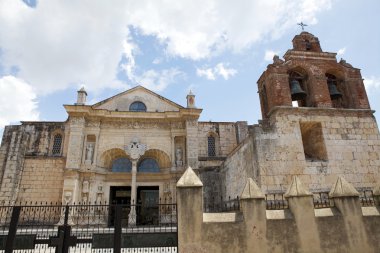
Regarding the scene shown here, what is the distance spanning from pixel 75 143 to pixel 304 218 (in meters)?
16.8

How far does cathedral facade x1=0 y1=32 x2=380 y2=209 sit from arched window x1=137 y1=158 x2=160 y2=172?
82mm

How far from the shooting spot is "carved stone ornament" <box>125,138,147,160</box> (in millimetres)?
19281

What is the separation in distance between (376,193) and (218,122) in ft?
53.1

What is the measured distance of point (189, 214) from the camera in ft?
20.5

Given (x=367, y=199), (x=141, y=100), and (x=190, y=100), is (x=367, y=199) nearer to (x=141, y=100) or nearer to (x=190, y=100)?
(x=190, y=100)

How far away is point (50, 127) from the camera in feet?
69.1

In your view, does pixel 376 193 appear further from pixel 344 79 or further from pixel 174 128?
pixel 174 128

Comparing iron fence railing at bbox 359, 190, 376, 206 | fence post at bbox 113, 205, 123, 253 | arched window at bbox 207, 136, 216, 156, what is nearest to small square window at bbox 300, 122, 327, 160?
iron fence railing at bbox 359, 190, 376, 206

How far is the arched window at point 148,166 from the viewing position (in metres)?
20.6

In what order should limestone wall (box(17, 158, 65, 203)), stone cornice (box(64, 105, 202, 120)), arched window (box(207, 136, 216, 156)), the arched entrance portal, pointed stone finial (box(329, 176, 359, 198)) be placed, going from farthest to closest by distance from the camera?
arched window (box(207, 136, 216, 156)), the arched entrance portal, stone cornice (box(64, 105, 202, 120)), limestone wall (box(17, 158, 65, 203)), pointed stone finial (box(329, 176, 359, 198))

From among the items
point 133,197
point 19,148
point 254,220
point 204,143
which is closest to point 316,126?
point 254,220

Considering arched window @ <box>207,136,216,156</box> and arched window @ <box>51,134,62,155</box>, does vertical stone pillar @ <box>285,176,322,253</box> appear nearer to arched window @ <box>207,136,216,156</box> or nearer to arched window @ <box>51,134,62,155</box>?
arched window @ <box>207,136,216,156</box>

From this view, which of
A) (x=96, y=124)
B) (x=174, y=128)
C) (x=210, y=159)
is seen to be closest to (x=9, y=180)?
(x=96, y=124)

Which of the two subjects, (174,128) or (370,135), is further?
(174,128)
